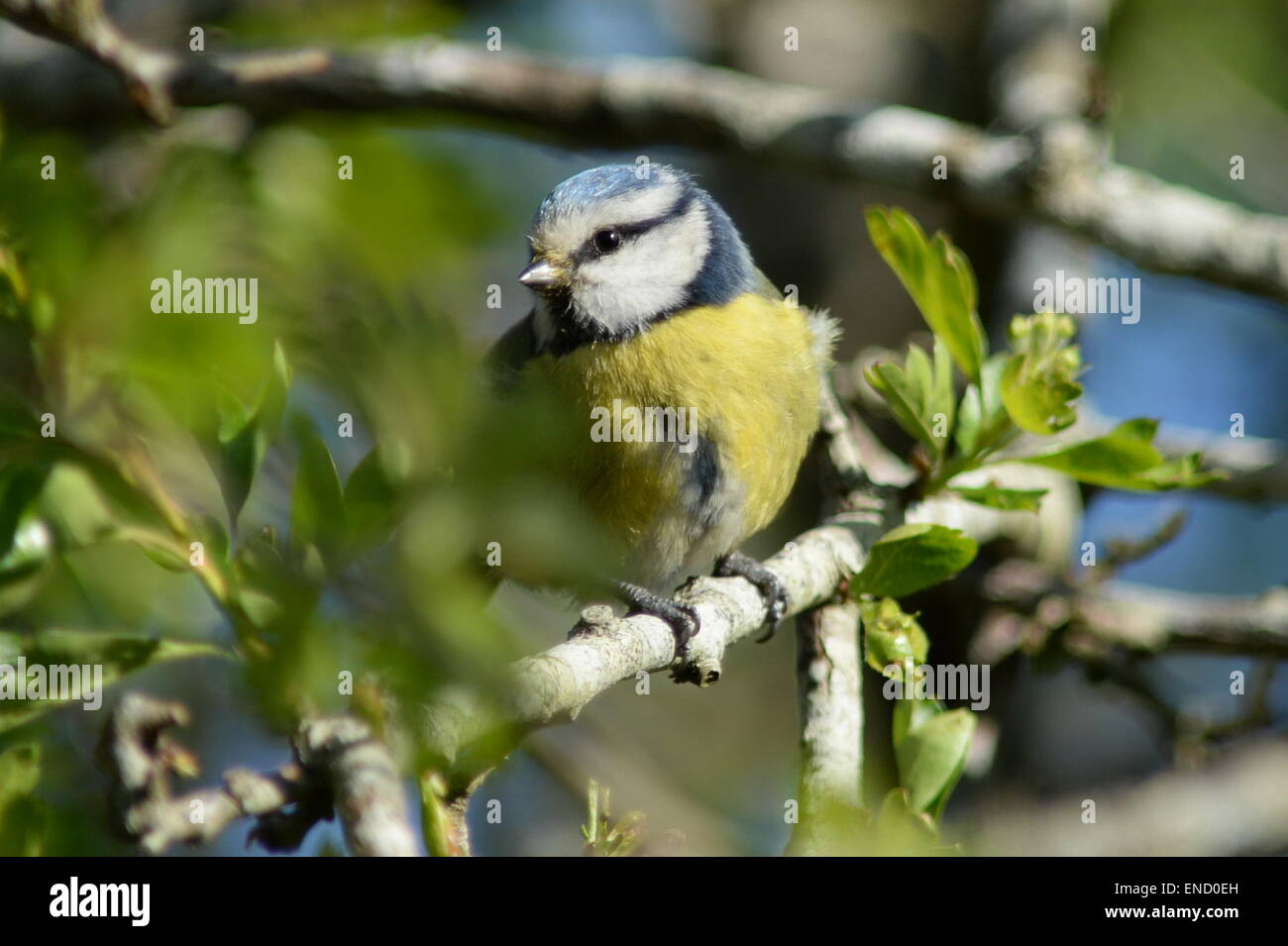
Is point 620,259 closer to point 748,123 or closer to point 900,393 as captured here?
point 748,123

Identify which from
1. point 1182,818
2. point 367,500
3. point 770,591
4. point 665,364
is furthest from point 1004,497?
point 1182,818

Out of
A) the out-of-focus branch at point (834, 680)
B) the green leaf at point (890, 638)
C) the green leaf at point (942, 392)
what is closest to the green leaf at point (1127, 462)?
the green leaf at point (942, 392)

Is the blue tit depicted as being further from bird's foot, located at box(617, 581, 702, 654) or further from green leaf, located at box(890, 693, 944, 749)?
green leaf, located at box(890, 693, 944, 749)

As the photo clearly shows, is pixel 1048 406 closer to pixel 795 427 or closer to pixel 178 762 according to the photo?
pixel 795 427

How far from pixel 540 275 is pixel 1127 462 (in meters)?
1.50

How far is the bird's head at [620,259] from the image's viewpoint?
2984mm

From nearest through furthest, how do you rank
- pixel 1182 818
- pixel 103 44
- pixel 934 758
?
1. pixel 934 758
2. pixel 103 44
3. pixel 1182 818

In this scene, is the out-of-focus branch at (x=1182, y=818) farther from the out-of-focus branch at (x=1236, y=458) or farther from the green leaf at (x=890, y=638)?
the green leaf at (x=890, y=638)

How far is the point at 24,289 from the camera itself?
4.13ft

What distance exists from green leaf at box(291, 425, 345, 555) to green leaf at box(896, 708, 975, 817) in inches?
32.8

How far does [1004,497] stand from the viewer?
80.3 inches
